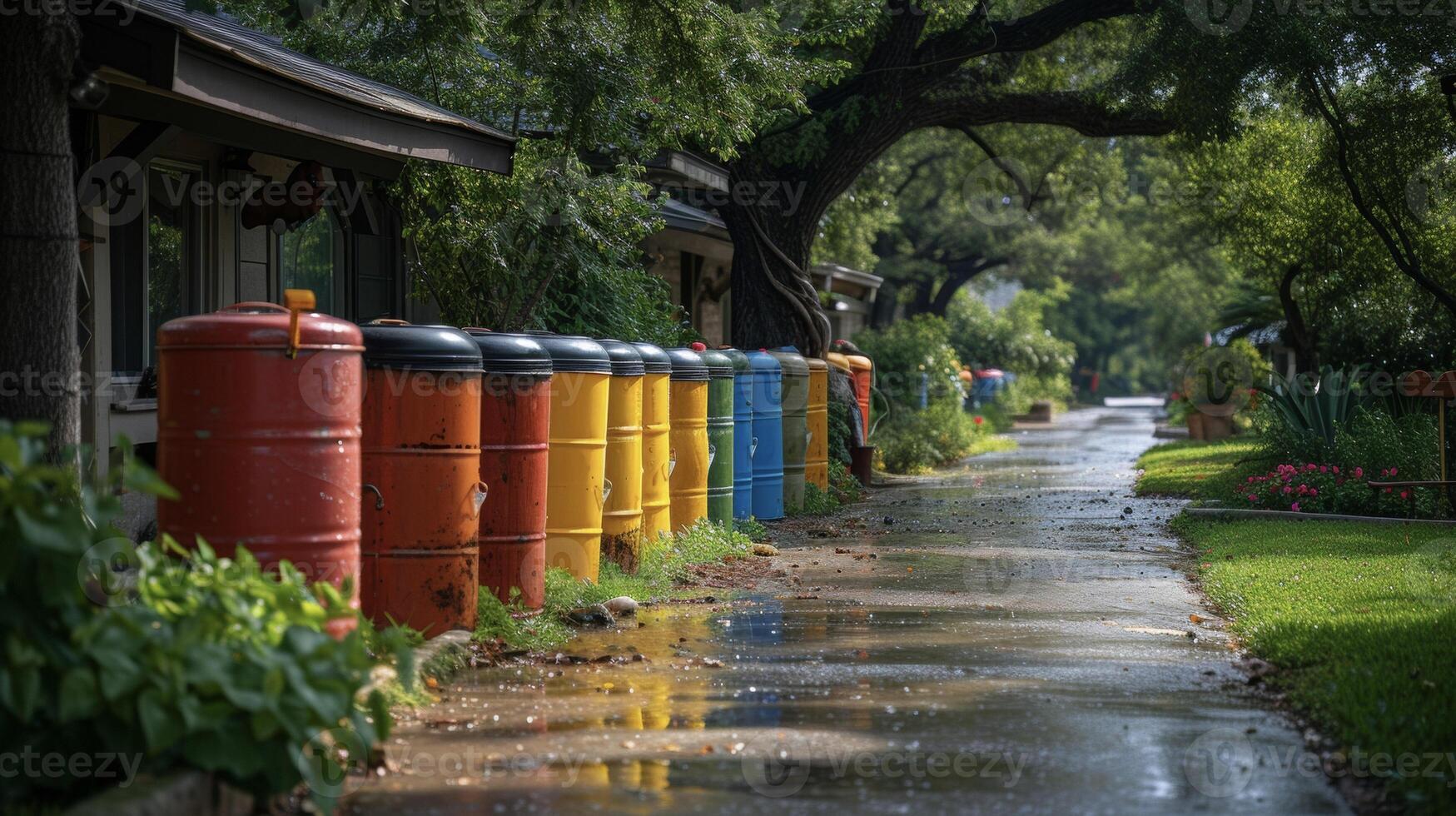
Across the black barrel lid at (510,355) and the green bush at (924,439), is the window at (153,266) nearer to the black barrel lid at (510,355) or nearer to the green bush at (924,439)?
the black barrel lid at (510,355)

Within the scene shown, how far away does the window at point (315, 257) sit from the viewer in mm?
12117

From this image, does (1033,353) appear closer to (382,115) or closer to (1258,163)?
(1258,163)

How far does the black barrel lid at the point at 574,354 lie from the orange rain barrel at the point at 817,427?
21.2 feet

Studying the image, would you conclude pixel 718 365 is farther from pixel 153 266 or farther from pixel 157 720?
pixel 157 720

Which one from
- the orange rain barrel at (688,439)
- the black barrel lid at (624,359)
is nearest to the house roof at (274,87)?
the black barrel lid at (624,359)

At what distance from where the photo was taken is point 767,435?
1441cm

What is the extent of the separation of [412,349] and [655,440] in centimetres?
366

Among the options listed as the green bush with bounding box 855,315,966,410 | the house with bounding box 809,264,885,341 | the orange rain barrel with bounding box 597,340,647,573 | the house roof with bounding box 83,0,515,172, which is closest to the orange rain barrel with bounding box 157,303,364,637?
the house roof with bounding box 83,0,515,172

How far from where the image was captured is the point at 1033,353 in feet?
157

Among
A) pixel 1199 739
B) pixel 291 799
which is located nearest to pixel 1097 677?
pixel 1199 739

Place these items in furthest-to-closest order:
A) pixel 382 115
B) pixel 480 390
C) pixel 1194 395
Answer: pixel 1194 395, pixel 382 115, pixel 480 390

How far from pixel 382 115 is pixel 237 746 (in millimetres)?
5525

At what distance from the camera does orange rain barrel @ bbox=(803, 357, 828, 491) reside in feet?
52.0

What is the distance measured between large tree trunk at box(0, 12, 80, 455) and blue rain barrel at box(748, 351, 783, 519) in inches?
320
